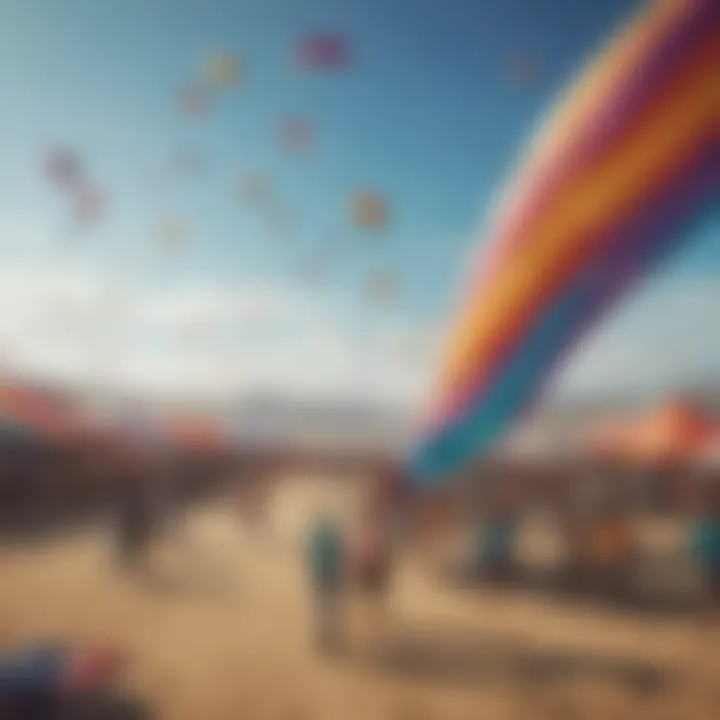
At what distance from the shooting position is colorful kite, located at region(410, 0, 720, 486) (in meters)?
1.36

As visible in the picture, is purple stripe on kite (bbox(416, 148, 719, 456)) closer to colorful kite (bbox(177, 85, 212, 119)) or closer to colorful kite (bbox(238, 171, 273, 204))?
colorful kite (bbox(238, 171, 273, 204))

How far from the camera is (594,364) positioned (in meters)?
1.37

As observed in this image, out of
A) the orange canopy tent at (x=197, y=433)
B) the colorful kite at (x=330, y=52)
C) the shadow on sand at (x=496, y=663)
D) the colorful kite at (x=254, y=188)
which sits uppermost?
the colorful kite at (x=330, y=52)

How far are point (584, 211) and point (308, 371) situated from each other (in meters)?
0.43

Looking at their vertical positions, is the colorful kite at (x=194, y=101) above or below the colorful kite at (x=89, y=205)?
above

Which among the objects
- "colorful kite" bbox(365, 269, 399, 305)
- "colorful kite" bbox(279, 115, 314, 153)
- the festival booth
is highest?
"colorful kite" bbox(279, 115, 314, 153)

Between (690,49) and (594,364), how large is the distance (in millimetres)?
445

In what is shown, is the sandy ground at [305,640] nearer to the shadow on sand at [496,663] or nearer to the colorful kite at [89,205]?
the shadow on sand at [496,663]

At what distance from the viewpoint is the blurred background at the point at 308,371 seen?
A: 132 centimetres

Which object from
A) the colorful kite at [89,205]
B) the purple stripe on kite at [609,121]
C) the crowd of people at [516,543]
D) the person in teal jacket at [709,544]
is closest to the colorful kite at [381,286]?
the purple stripe on kite at [609,121]

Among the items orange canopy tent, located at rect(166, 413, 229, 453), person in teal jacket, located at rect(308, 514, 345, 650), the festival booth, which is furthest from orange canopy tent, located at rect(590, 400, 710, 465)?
orange canopy tent, located at rect(166, 413, 229, 453)

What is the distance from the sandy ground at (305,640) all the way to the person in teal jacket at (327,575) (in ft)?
0.06

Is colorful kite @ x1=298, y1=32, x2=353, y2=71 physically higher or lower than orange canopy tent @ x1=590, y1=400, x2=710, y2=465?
higher

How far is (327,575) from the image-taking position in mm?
1346
